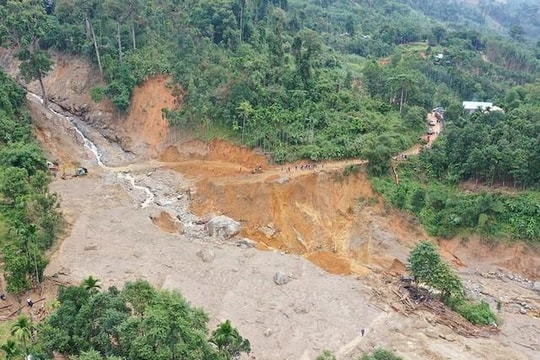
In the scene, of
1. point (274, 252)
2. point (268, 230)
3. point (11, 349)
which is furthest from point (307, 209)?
point (11, 349)

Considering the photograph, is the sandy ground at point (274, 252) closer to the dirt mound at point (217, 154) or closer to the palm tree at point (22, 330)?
the dirt mound at point (217, 154)

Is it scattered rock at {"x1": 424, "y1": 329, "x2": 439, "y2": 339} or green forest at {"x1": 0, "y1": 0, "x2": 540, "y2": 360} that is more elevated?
green forest at {"x1": 0, "y1": 0, "x2": 540, "y2": 360}

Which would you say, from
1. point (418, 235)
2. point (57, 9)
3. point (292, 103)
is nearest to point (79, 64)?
point (57, 9)

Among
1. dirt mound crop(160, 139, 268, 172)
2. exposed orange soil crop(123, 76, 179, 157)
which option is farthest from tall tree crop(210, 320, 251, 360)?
exposed orange soil crop(123, 76, 179, 157)

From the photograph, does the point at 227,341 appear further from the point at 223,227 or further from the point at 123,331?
the point at 223,227

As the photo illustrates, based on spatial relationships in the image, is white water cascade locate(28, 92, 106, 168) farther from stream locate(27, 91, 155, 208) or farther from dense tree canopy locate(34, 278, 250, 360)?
dense tree canopy locate(34, 278, 250, 360)

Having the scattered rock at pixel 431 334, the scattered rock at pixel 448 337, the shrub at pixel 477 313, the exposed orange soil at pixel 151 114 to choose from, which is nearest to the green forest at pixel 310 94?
the exposed orange soil at pixel 151 114
